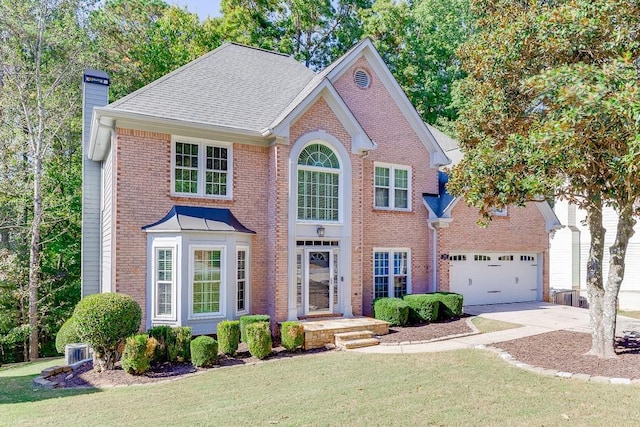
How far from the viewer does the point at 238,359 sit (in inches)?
406

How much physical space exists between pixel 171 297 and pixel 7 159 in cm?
1483

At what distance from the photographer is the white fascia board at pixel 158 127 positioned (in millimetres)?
11016

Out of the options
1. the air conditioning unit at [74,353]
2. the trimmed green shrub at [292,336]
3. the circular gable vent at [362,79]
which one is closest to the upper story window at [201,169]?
the trimmed green shrub at [292,336]

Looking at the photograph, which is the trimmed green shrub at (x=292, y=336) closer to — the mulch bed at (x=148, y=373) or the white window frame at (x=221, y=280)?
the mulch bed at (x=148, y=373)

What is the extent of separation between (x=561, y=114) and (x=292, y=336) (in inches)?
298

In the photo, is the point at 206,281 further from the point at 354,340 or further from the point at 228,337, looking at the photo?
the point at 354,340

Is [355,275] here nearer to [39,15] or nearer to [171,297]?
[171,297]

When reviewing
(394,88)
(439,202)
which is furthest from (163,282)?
Answer: (394,88)

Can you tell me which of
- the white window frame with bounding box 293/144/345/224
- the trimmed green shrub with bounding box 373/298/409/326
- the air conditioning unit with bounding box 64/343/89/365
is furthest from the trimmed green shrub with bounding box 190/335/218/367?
the trimmed green shrub with bounding box 373/298/409/326

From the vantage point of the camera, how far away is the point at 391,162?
15.5m

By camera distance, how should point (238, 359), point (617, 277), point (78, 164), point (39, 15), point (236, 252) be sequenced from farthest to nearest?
point (78, 164) → point (39, 15) → point (236, 252) → point (238, 359) → point (617, 277)

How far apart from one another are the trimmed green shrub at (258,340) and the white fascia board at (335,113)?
5468 millimetres

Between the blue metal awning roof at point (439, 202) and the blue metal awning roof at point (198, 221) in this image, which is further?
the blue metal awning roof at point (439, 202)

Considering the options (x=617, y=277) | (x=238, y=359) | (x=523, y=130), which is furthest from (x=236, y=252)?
(x=617, y=277)
